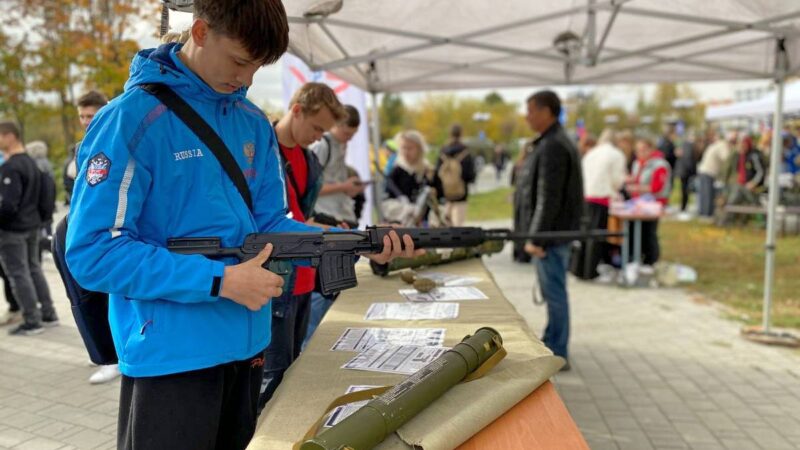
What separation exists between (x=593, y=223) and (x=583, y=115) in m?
43.0

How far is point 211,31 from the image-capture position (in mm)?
1454

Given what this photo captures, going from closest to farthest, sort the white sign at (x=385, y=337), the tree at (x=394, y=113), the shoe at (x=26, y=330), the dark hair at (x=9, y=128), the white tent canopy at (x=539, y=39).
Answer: the white sign at (x=385, y=337)
the white tent canopy at (x=539, y=39)
the dark hair at (x=9, y=128)
the shoe at (x=26, y=330)
the tree at (x=394, y=113)

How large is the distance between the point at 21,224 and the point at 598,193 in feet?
21.8

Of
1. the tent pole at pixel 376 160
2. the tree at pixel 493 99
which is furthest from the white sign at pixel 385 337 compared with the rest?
the tree at pixel 493 99

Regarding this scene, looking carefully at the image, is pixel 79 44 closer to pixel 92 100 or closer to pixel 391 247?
pixel 92 100

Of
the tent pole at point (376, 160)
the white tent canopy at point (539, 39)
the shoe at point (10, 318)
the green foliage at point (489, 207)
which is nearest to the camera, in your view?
the white tent canopy at point (539, 39)

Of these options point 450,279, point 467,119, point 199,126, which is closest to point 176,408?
point 199,126

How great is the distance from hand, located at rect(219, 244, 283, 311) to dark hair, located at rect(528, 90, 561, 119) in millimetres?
3439

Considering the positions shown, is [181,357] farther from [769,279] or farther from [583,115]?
[583,115]

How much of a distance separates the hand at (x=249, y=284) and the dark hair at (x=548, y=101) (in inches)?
135

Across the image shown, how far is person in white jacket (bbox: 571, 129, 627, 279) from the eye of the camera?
26.1 feet

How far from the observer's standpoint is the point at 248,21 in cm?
142

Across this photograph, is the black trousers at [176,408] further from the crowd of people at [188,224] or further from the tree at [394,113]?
the tree at [394,113]

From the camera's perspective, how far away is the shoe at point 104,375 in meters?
4.50
